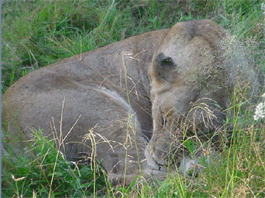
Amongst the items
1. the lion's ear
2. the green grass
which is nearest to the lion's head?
the lion's ear

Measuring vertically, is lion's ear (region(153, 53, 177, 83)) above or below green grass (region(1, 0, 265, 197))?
above

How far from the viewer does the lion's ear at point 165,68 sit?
5.31 metres

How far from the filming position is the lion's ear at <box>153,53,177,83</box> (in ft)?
17.4

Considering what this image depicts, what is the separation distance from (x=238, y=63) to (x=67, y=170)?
5.41 feet

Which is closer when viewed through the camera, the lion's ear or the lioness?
the lioness

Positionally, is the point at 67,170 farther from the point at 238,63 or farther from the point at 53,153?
the point at 238,63

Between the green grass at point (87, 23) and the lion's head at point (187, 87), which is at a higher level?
the lion's head at point (187, 87)

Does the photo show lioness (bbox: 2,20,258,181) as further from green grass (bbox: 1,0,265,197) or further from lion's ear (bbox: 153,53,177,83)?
green grass (bbox: 1,0,265,197)

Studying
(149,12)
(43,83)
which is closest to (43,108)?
A: (43,83)

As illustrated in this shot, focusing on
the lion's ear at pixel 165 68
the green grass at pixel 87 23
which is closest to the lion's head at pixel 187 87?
the lion's ear at pixel 165 68

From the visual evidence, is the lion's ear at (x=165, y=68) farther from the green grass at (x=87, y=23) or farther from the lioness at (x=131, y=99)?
the green grass at (x=87, y=23)

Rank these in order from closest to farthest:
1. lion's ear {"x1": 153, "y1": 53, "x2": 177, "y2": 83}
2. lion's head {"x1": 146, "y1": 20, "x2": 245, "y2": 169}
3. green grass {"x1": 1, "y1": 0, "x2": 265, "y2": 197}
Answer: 1. lion's head {"x1": 146, "y1": 20, "x2": 245, "y2": 169}
2. lion's ear {"x1": 153, "y1": 53, "x2": 177, "y2": 83}
3. green grass {"x1": 1, "y1": 0, "x2": 265, "y2": 197}

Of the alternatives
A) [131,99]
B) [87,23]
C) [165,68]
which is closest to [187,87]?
[165,68]

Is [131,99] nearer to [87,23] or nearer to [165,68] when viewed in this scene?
[165,68]
